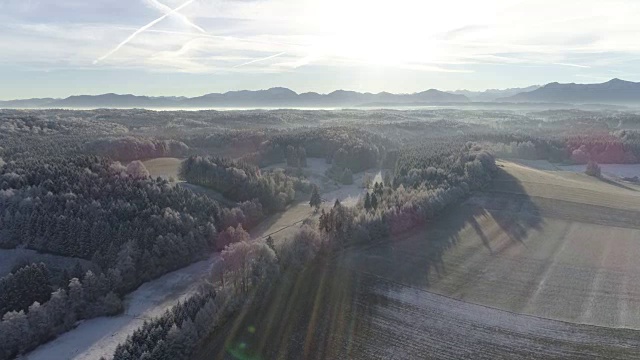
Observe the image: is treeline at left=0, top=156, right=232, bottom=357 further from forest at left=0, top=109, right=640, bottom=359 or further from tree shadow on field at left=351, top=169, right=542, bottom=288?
tree shadow on field at left=351, top=169, right=542, bottom=288

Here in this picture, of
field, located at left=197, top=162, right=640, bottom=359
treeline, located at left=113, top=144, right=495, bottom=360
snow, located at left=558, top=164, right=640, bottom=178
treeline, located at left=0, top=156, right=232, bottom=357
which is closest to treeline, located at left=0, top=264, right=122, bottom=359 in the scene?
treeline, located at left=0, top=156, right=232, bottom=357

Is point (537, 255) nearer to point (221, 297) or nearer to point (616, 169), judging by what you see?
point (221, 297)

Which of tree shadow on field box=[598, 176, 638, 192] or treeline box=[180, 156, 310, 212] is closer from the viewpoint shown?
treeline box=[180, 156, 310, 212]

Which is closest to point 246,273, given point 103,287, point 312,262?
point 312,262

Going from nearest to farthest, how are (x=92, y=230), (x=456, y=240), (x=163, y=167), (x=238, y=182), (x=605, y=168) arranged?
(x=456, y=240) < (x=92, y=230) < (x=238, y=182) < (x=163, y=167) < (x=605, y=168)

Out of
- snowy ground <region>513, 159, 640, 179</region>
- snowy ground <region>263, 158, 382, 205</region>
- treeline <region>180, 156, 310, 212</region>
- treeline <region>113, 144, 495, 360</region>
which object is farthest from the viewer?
snowy ground <region>513, 159, 640, 179</region>

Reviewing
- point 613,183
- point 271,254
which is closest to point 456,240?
point 271,254
